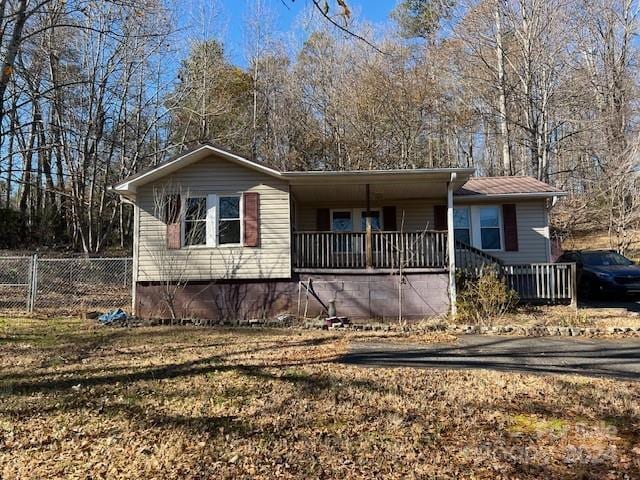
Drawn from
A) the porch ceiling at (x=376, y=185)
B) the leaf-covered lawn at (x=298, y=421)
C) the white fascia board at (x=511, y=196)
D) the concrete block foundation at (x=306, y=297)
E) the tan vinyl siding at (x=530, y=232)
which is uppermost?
the porch ceiling at (x=376, y=185)

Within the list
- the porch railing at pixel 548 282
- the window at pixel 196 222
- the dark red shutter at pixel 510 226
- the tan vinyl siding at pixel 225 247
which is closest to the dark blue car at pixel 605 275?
the dark red shutter at pixel 510 226

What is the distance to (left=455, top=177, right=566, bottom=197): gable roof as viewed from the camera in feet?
42.0

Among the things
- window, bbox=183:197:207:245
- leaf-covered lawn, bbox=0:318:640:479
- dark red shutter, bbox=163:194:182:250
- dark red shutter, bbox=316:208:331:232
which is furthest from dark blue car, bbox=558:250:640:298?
dark red shutter, bbox=163:194:182:250

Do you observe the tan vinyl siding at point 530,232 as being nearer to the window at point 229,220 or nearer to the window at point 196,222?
the window at point 229,220

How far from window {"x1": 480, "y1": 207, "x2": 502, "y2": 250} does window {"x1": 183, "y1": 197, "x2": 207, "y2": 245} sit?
25.5 feet

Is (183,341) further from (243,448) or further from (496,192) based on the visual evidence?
(496,192)

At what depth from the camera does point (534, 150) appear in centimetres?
2075

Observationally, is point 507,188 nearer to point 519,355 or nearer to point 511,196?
point 511,196

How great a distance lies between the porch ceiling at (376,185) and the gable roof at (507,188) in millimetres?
947

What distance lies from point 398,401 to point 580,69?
21.4 m

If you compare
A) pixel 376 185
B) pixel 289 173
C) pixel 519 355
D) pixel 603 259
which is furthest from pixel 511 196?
pixel 519 355

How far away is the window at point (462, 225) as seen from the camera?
528 inches

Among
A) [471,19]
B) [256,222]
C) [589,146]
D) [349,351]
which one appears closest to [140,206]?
[256,222]

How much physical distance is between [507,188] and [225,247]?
8178mm
